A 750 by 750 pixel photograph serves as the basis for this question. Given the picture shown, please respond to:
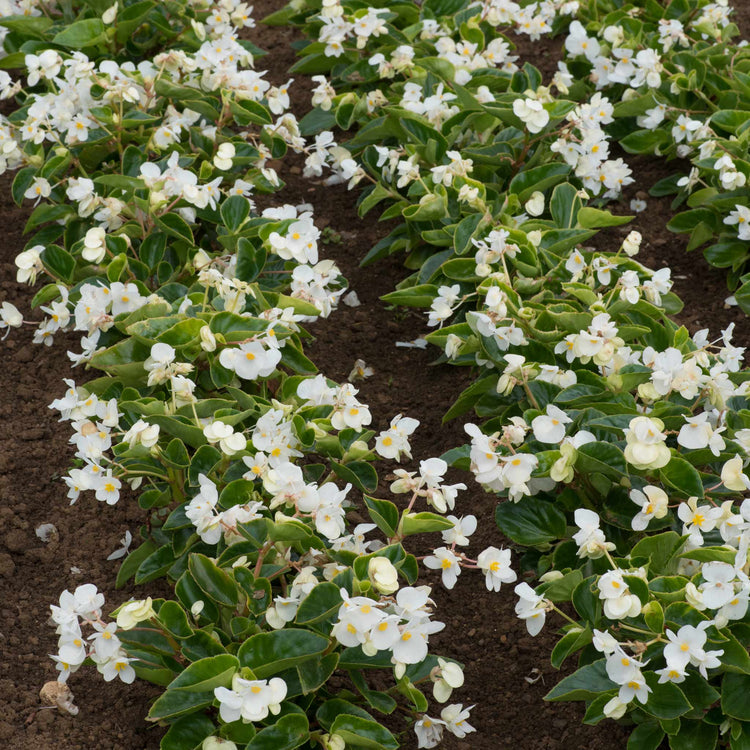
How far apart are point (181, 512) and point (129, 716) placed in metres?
0.41

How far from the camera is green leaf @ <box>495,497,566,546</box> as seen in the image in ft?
6.79

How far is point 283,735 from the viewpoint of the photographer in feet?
5.60

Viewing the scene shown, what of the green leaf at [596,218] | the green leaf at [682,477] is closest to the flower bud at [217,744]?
the green leaf at [682,477]

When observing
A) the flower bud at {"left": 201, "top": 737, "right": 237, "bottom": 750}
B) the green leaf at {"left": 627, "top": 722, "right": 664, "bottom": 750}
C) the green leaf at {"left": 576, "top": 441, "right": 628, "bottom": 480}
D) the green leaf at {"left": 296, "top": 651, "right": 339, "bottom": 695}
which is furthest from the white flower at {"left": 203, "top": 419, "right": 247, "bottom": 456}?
the green leaf at {"left": 627, "top": 722, "right": 664, "bottom": 750}

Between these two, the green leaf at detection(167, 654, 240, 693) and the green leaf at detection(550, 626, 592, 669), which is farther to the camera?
the green leaf at detection(550, 626, 592, 669)

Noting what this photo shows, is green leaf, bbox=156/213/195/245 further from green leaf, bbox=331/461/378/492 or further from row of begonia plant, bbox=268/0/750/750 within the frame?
green leaf, bbox=331/461/378/492

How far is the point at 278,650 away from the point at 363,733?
0.21m

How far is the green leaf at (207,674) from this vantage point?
1632 millimetres

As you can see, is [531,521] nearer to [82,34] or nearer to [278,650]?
[278,650]

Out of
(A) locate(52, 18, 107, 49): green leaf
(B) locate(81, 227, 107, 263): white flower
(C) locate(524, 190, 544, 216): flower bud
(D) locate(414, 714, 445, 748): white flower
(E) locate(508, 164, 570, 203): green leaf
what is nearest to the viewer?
(D) locate(414, 714, 445, 748): white flower

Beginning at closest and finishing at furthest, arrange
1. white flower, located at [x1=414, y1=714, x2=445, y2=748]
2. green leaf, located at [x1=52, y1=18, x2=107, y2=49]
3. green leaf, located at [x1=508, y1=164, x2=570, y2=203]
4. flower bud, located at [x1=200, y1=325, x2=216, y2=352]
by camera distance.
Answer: white flower, located at [x1=414, y1=714, x2=445, y2=748], flower bud, located at [x1=200, y1=325, x2=216, y2=352], green leaf, located at [x1=508, y1=164, x2=570, y2=203], green leaf, located at [x1=52, y1=18, x2=107, y2=49]

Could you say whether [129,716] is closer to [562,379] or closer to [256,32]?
[562,379]

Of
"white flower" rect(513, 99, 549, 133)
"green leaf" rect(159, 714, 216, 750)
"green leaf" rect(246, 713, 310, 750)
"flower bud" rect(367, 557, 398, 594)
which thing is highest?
"white flower" rect(513, 99, 549, 133)

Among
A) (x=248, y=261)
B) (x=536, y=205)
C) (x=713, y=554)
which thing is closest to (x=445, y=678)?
(x=713, y=554)
